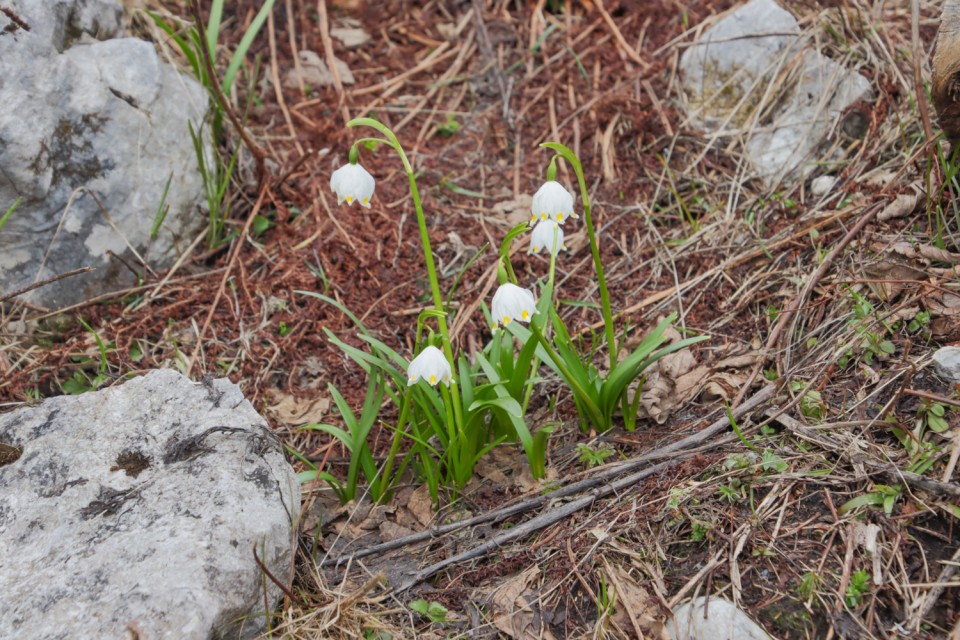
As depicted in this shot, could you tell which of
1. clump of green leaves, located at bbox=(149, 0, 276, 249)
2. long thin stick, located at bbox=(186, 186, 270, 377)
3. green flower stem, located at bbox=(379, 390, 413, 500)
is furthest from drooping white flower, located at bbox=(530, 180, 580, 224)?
clump of green leaves, located at bbox=(149, 0, 276, 249)

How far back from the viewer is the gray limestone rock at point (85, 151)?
283cm

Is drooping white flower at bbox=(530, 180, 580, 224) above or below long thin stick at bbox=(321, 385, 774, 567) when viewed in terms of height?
above

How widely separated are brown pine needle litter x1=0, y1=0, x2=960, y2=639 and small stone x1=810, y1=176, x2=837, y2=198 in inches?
1.4

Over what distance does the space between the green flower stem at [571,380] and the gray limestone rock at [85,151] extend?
171cm

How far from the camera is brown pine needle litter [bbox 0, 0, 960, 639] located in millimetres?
1955

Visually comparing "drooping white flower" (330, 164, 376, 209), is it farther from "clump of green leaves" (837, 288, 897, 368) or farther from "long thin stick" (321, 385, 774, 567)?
"clump of green leaves" (837, 288, 897, 368)

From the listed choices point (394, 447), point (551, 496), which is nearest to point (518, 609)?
point (551, 496)

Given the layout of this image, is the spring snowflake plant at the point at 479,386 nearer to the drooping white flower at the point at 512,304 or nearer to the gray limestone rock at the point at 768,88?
the drooping white flower at the point at 512,304

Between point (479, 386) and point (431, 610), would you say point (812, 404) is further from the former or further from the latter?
point (431, 610)

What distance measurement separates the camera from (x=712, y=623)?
5.92ft

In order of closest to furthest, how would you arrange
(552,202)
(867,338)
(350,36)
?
(552,202) < (867,338) < (350,36)

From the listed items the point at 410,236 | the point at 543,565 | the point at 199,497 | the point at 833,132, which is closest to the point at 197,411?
→ the point at 199,497

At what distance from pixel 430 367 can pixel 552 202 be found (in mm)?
567

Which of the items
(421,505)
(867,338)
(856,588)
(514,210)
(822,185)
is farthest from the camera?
(514,210)
